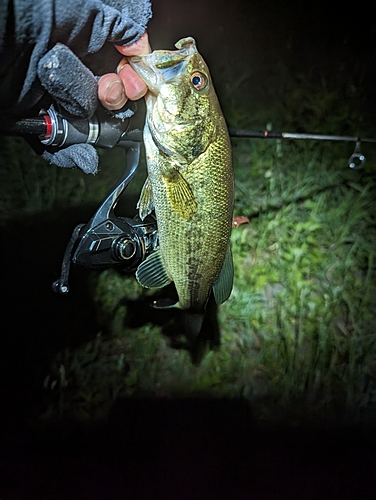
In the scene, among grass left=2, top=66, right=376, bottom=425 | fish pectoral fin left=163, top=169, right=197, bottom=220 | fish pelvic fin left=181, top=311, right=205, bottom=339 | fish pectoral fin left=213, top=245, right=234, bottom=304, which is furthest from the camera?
grass left=2, top=66, right=376, bottom=425

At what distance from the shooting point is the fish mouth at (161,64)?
67 centimetres

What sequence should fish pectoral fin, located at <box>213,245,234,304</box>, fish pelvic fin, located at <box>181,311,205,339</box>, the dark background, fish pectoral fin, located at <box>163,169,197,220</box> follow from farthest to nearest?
the dark background, fish pelvic fin, located at <box>181,311,205,339</box>, fish pectoral fin, located at <box>213,245,234,304</box>, fish pectoral fin, located at <box>163,169,197,220</box>

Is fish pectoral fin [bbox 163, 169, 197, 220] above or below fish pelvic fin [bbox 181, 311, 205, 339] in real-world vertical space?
above

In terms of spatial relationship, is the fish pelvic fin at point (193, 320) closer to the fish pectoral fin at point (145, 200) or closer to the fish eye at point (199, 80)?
the fish pectoral fin at point (145, 200)

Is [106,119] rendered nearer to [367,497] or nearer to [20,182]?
[20,182]

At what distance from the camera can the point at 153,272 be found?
2.89ft

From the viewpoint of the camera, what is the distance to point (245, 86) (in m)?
2.12

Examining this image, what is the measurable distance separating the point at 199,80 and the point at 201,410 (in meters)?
1.72

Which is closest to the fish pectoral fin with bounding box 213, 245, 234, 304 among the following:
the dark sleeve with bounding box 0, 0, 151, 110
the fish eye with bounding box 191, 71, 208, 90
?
the fish eye with bounding box 191, 71, 208, 90

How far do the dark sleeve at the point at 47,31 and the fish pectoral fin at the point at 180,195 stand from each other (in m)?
0.26

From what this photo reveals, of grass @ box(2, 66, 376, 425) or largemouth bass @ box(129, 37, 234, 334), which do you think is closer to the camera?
largemouth bass @ box(129, 37, 234, 334)

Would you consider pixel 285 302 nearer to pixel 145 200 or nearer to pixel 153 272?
pixel 153 272

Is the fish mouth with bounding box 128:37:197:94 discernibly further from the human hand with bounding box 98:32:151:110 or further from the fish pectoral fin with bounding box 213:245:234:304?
the fish pectoral fin with bounding box 213:245:234:304

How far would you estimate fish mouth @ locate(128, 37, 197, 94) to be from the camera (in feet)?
2.21
